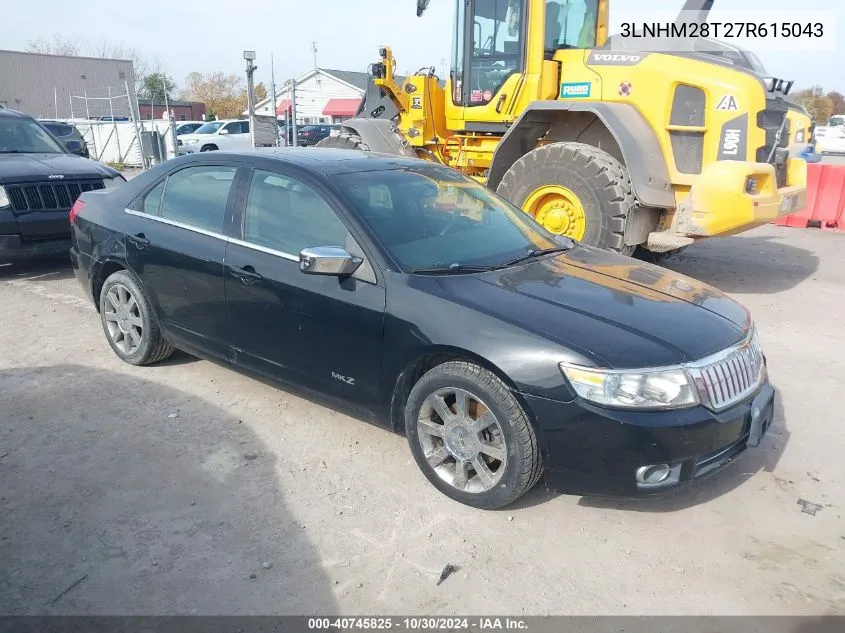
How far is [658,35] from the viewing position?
761 cm

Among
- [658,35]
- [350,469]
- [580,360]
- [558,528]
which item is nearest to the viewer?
[580,360]

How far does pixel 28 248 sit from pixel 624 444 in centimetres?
665

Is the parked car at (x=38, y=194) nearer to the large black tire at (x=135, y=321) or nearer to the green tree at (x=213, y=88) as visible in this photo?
the large black tire at (x=135, y=321)

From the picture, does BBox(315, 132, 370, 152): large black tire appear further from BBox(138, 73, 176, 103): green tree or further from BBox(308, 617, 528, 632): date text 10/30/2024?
BBox(138, 73, 176, 103): green tree

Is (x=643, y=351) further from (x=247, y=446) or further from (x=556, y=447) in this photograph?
(x=247, y=446)

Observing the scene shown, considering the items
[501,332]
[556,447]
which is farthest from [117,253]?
[556,447]

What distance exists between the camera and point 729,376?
9.92 ft

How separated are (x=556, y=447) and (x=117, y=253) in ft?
11.2

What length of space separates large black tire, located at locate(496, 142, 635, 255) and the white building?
40710 millimetres

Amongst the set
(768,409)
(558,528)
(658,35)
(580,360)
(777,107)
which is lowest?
(558,528)

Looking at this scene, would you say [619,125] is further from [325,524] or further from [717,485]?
[325,524]

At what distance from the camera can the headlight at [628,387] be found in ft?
9.15

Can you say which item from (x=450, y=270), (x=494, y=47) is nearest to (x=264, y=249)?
(x=450, y=270)

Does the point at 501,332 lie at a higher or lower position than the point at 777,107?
lower
